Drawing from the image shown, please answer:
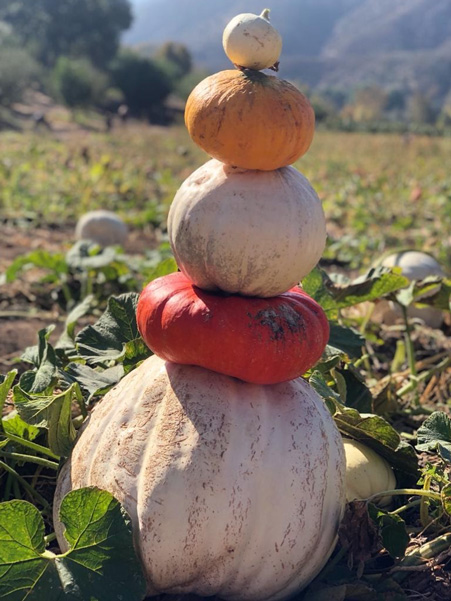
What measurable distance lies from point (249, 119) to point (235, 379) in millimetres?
550

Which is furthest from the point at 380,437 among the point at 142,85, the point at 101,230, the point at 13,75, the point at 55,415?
the point at 142,85

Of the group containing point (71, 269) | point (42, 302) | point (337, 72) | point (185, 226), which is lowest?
point (42, 302)

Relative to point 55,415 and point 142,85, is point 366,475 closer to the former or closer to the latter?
point 55,415

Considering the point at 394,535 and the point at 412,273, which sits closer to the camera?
the point at 394,535

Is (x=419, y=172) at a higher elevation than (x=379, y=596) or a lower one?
higher

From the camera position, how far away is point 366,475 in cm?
186

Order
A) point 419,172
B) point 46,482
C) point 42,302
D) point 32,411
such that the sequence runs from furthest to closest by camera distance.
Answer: point 419,172 < point 42,302 < point 46,482 < point 32,411

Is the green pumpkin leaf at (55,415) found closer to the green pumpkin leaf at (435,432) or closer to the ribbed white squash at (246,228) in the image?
the ribbed white squash at (246,228)

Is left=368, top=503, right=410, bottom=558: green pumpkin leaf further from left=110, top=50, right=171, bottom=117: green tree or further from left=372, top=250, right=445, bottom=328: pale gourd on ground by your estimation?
left=110, top=50, right=171, bottom=117: green tree

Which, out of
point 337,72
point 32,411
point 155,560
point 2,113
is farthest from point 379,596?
point 337,72

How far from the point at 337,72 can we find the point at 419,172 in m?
200

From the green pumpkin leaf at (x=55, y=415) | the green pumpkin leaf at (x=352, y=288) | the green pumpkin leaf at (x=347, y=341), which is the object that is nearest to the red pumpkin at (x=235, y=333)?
the green pumpkin leaf at (x=55, y=415)

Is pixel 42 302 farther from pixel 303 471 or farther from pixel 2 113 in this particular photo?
pixel 2 113

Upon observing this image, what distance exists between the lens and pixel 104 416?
5.36 feet
